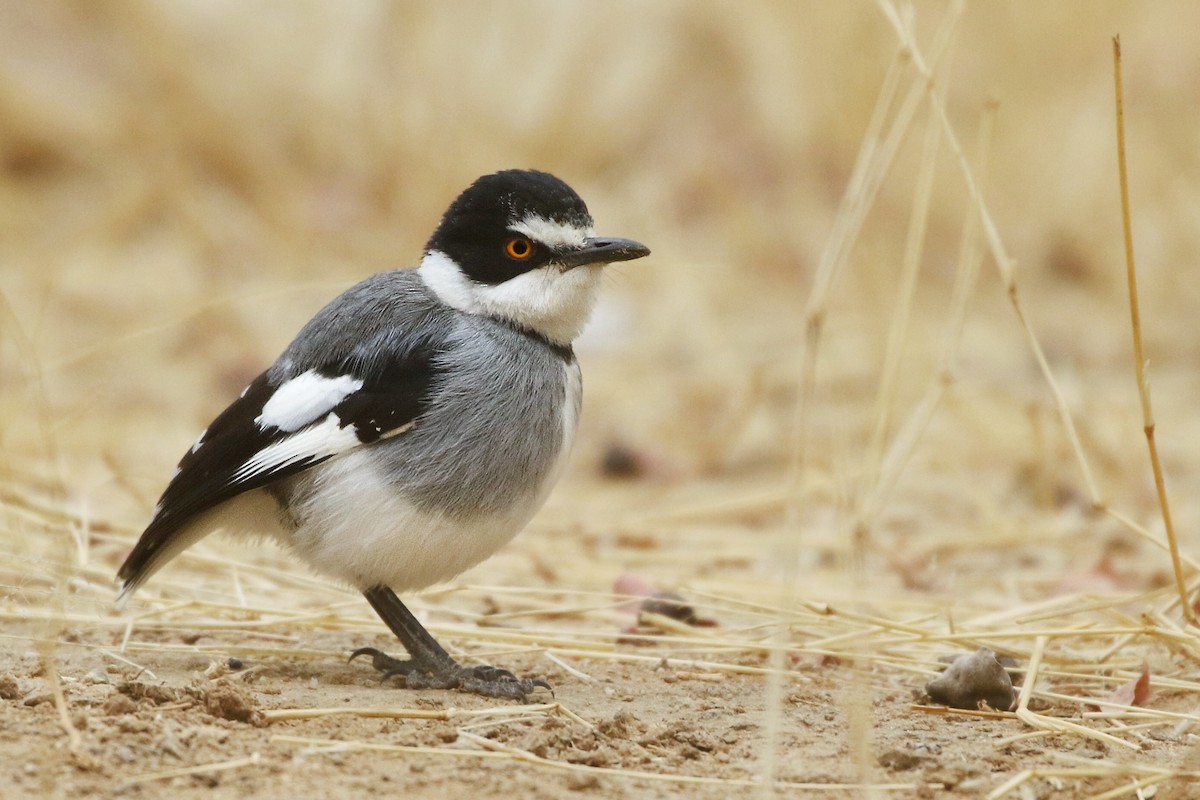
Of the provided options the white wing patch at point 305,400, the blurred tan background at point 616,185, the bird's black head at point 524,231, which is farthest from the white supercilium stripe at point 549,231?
the blurred tan background at point 616,185

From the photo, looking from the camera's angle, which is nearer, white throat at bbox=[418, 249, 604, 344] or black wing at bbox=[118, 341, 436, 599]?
black wing at bbox=[118, 341, 436, 599]

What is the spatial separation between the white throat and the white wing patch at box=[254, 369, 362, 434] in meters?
0.43

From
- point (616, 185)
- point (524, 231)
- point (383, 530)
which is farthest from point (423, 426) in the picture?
point (616, 185)

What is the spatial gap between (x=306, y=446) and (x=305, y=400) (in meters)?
0.15

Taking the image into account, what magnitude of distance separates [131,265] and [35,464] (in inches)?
155

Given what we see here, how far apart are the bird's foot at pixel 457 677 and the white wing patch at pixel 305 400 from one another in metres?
0.69

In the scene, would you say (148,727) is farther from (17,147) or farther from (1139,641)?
(17,147)

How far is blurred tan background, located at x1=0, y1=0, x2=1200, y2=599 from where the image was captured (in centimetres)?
827

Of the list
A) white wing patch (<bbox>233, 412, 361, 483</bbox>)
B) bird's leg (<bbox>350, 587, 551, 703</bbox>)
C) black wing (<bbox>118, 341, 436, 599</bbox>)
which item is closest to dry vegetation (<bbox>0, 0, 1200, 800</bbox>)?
bird's leg (<bbox>350, 587, 551, 703</bbox>)

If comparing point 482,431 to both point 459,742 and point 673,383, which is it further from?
point 673,383

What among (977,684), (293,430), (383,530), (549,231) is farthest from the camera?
(549,231)

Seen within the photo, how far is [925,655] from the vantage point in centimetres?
409

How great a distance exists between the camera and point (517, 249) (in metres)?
4.04

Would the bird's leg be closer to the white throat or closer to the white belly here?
the white belly
